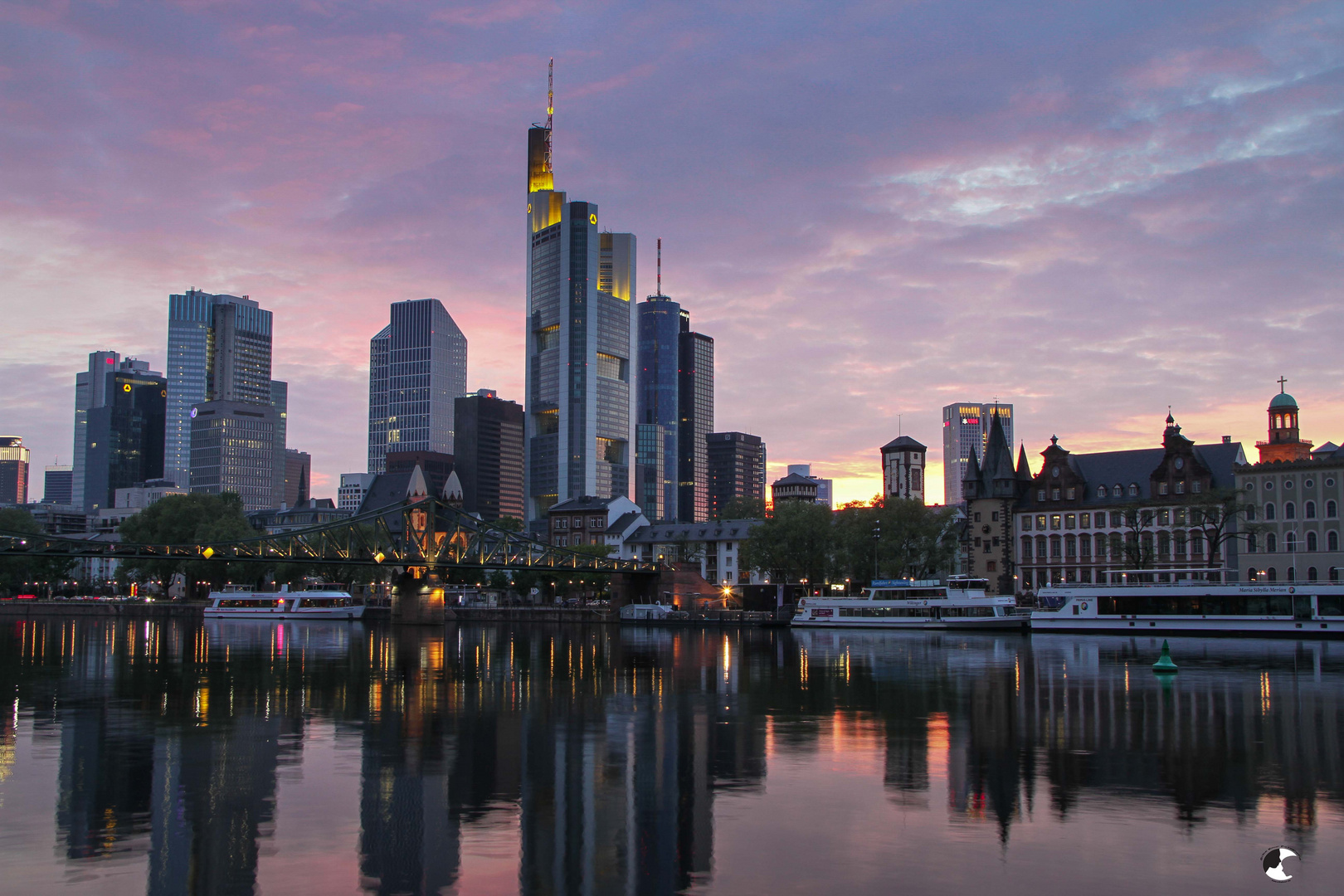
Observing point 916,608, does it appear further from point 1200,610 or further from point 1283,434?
point 1283,434

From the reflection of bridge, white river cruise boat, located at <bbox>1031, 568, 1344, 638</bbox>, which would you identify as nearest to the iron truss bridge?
the reflection of bridge

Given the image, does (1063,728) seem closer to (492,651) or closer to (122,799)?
(122,799)

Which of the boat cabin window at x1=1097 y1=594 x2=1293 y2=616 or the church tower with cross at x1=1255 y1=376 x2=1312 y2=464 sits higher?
the church tower with cross at x1=1255 y1=376 x2=1312 y2=464

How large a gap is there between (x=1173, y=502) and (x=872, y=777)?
122906 millimetres

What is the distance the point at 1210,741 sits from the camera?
31.5 metres

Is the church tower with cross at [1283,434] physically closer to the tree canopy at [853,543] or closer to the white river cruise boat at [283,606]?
the tree canopy at [853,543]

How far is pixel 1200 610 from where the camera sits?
99438 millimetres

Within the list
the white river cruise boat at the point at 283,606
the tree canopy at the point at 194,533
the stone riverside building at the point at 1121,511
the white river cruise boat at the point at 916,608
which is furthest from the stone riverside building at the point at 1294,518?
the tree canopy at the point at 194,533

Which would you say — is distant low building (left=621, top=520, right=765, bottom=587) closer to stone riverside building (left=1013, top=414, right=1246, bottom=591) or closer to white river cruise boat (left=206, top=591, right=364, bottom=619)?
white river cruise boat (left=206, top=591, right=364, bottom=619)

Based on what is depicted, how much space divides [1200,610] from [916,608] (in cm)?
2994

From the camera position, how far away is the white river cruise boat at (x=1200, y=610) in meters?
94.2

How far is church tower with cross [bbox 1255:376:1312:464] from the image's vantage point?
14838 centimetres

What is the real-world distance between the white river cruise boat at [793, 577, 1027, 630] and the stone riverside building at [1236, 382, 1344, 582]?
29.8 metres

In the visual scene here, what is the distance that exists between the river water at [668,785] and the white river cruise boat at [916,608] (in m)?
61.3
